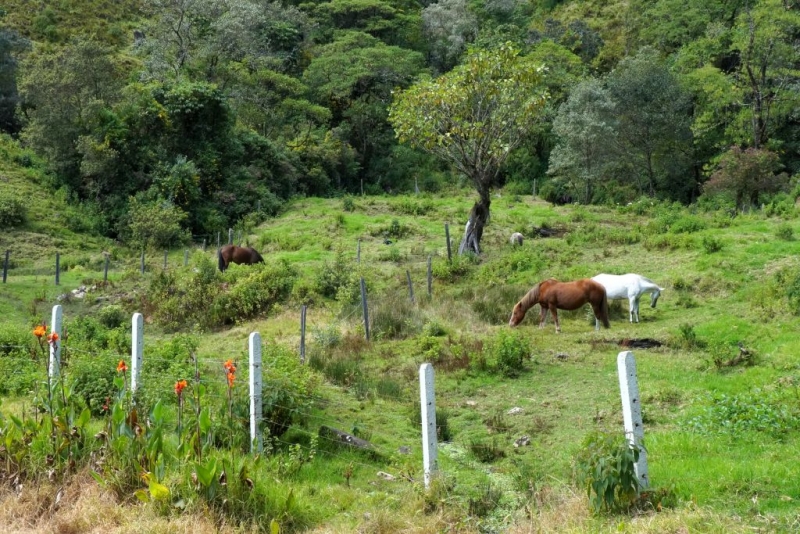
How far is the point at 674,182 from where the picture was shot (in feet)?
136

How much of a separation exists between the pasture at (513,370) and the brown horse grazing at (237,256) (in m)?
1.94

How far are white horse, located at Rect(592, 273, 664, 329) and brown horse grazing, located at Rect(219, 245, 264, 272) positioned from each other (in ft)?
40.0

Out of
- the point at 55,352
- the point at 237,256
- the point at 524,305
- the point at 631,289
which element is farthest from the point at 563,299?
the point at 237,256

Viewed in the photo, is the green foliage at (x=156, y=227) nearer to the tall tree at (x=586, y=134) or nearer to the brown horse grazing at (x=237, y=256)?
the brown horse grazing at (x=237, y=256)

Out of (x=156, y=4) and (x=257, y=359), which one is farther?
(x=156, y=4)

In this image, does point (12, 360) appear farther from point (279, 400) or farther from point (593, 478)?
point (593, 478)

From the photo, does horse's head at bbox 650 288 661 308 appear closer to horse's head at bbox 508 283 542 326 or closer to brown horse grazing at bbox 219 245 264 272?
horse's head at bbox 508 283 542 326

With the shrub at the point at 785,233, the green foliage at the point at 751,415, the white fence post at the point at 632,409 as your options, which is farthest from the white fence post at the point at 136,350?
the shrub at the point at 785,233

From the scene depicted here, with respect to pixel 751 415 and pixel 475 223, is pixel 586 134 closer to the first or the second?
pixel 475 223

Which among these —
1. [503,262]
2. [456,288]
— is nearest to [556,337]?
[456,288]

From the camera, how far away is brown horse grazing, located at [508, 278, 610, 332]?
628 inches

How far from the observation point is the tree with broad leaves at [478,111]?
79.6ft

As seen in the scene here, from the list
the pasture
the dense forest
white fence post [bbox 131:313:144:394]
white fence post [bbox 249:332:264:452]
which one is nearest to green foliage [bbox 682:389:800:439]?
the pasture

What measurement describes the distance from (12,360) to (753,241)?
19323 millimetres
